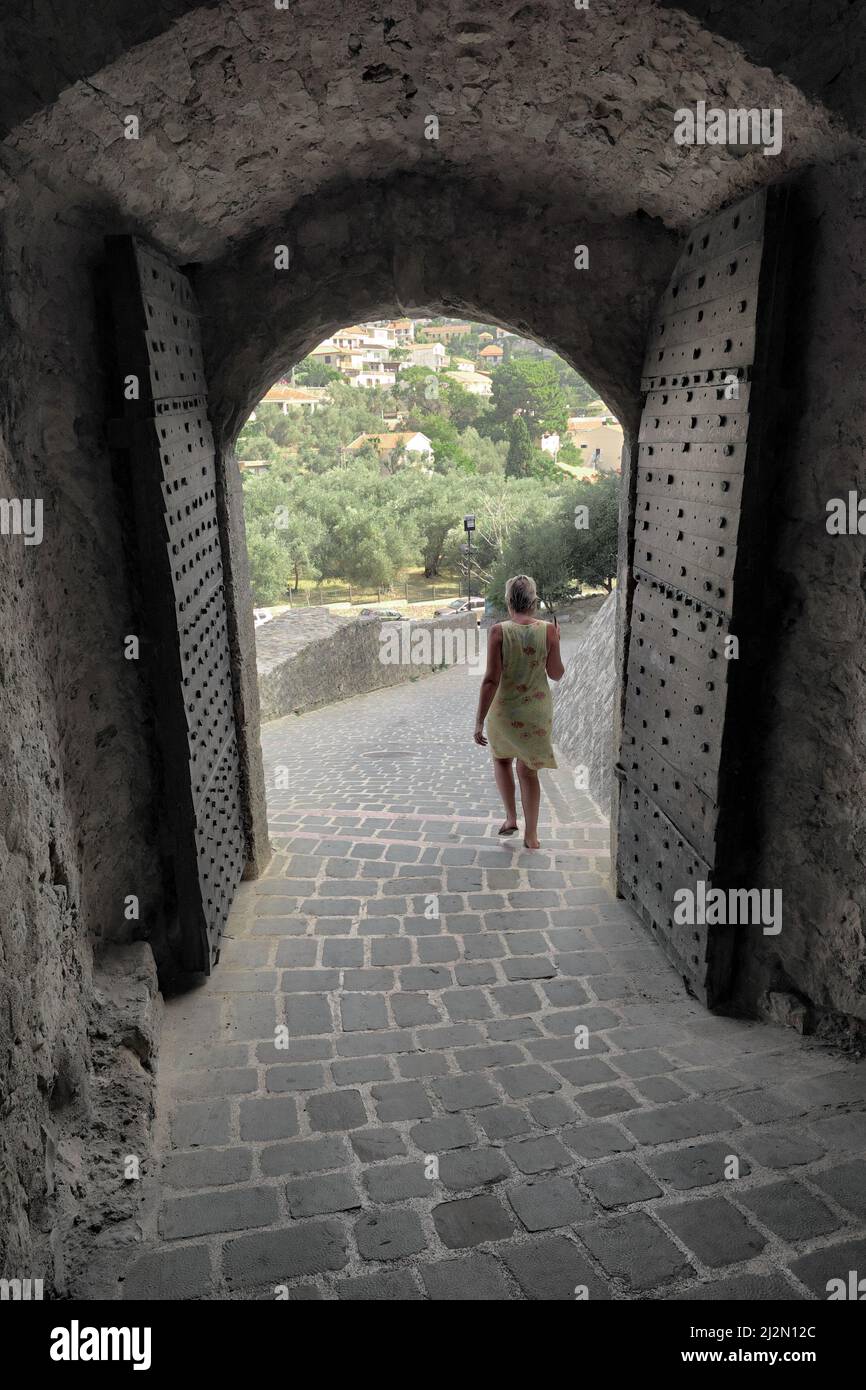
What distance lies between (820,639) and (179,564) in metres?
2.72

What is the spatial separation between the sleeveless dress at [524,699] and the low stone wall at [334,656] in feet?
31.2

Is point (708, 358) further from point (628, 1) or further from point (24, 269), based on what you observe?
point (24, 269)

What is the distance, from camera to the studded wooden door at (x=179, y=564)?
145 inches

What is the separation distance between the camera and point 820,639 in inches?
135

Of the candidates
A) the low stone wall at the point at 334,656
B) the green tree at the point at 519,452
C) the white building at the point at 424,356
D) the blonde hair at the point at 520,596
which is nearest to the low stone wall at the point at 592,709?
the blonde hair at the point at 520,596

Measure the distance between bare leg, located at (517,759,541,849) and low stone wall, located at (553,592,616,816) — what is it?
1.32 metres

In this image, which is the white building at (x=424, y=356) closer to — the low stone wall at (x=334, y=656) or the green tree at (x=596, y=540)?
the green tree at (x=596, y=540)

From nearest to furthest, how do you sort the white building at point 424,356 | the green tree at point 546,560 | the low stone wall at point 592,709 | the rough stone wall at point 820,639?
the rough stone wall at point 820,639 → the low stone wall at point 592,709 → the green tree at point 546,560 → the white building at point 424,356

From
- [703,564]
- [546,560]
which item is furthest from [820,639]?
[546,560]

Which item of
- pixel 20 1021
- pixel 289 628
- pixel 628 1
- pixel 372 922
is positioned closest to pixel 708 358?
pixel 628 1

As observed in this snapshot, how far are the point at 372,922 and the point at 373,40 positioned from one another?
3.93 m

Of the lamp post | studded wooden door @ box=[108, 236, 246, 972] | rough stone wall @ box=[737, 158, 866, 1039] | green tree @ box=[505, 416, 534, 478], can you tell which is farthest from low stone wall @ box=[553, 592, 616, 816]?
green tree @ box=[505, 416, 534, 478]

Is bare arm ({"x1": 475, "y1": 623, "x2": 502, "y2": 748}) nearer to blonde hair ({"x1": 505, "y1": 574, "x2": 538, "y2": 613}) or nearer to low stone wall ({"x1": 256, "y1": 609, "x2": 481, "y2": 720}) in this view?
blonde hair ({"x1": 505, "y1": 574, "x2": 538, "y2": 613})

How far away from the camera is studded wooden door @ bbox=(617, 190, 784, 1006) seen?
3506 millimetres
